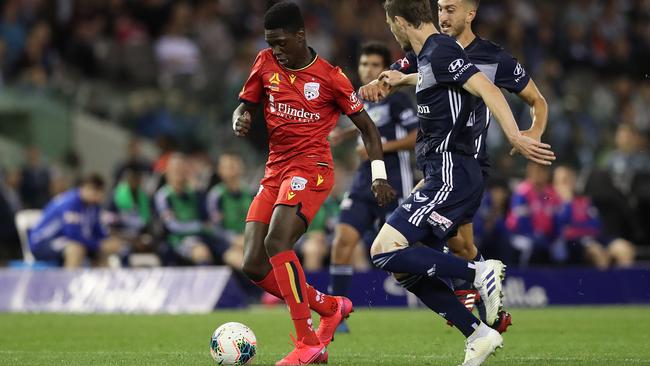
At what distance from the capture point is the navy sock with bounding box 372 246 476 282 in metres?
7.91

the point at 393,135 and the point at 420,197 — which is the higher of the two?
the point at 420,197

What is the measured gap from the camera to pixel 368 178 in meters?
11.9

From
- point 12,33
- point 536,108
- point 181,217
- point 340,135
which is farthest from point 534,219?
point 12,33

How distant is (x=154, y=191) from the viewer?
17.2 m

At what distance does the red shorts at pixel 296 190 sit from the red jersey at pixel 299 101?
0.09 meters

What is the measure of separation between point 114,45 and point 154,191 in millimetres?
4092

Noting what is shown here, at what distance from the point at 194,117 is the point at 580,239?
6.60m

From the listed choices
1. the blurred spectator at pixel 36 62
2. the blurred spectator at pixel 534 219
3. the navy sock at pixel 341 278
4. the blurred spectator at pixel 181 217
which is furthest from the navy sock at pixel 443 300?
the blurred spectator at pixel 36 62

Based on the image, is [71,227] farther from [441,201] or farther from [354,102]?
[441,201]

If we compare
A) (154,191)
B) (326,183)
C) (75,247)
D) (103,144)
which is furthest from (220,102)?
(326,183)

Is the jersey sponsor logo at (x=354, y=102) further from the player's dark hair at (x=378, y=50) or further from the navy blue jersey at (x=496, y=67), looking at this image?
the player's dark hair at (x=378, y=50)

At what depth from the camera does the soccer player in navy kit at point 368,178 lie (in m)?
11.7

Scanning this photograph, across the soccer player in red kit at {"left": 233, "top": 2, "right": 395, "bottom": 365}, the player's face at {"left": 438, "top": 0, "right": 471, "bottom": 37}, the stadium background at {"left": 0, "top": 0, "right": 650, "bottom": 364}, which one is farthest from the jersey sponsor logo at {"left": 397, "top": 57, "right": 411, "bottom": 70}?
the stadium background at {"left": 0, "top": 0, "right": 650, "bottom": 364}

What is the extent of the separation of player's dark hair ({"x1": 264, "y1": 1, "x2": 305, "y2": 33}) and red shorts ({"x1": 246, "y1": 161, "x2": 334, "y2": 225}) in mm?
1005
